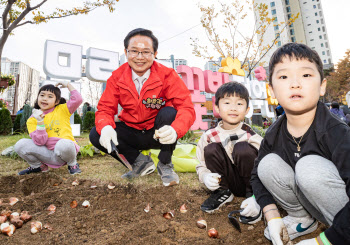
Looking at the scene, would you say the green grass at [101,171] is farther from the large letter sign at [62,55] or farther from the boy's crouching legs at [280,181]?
the large letter sign at [62,55]

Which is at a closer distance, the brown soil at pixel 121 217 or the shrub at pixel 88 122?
the brown soil at pixel 121 217

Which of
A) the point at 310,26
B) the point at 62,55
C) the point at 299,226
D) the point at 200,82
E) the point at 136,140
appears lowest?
the point at 299,226

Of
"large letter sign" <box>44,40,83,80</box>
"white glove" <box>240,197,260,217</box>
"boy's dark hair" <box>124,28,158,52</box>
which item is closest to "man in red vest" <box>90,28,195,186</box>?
"boy's dark hair" <box>124,28,158,52</box>

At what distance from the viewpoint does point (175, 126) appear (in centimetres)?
188

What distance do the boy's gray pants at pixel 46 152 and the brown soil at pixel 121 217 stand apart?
0.44 meters

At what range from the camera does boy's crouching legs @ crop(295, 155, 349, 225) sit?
883mm

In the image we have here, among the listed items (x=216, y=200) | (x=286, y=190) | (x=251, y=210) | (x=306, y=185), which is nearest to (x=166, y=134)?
(x=216, y=200)

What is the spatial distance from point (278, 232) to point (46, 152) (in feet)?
8.09

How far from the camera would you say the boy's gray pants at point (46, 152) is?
2393 millimetres

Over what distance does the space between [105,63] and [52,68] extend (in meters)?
1.27

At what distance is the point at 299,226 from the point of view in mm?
1144

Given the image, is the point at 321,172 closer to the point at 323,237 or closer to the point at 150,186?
the point at 323,237

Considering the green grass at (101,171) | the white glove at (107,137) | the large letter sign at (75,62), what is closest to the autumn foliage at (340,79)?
A: the large letter sign at (75,62)

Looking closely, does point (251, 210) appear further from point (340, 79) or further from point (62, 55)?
point (340, 79)
